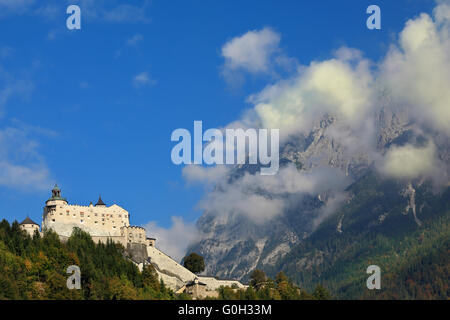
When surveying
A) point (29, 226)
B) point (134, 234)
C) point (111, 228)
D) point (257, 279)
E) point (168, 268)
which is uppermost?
point (111, 228)

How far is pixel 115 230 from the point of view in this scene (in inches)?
7402

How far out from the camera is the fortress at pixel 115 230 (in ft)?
597

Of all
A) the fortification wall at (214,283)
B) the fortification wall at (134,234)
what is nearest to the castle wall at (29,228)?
the fortification wall at (134,234)

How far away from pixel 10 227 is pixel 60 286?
89.5 feet

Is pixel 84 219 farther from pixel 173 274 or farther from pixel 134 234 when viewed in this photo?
pixel 173 274

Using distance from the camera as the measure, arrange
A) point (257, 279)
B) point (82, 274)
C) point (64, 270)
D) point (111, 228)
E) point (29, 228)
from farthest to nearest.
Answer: point (111, 228)
point (257, 279)
point (29, 228)
point (64, 270)
point (82, 274)

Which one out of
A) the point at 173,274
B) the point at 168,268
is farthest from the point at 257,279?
the point at 168,268

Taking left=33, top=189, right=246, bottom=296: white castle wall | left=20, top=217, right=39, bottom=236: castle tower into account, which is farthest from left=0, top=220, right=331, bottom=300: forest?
left=33, top=189, right=246, bottom=296: white castle wall
